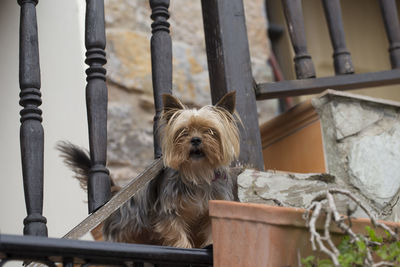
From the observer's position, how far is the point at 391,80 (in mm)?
3238

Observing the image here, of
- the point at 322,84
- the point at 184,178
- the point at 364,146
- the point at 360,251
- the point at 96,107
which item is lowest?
the point at 360,251

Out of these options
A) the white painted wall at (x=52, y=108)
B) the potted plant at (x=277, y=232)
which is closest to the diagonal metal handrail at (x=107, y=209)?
the potted plant at (x=277, y=232)

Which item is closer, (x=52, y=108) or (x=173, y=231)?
(x=173, y=231)

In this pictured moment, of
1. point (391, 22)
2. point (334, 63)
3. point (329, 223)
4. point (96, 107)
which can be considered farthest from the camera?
point (391, 22)

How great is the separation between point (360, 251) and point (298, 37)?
1720 mm

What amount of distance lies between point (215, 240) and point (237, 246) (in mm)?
82

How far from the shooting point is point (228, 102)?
3010 mm

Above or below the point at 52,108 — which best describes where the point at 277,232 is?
below

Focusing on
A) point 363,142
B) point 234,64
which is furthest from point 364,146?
point 234,64

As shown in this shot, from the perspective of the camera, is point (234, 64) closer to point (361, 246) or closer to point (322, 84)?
point (322, 84)

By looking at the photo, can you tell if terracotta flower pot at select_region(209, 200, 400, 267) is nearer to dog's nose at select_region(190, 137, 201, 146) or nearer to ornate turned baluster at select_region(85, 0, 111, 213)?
ornate turned baluster at select_region(85, 0, 111, 213)

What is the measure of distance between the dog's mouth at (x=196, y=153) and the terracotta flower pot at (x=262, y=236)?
1209 mm

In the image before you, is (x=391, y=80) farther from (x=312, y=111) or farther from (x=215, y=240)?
(x=215, y=240)

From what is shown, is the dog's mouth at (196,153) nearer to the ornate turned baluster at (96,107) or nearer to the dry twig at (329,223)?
the ornate turned baluster at (96,107)
